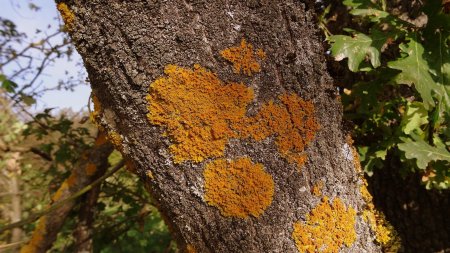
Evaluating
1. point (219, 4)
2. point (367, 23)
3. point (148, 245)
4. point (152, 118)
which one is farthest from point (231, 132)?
point (148, 245)

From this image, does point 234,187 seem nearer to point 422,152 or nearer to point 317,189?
point 317,189

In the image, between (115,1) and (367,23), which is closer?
(115,1)

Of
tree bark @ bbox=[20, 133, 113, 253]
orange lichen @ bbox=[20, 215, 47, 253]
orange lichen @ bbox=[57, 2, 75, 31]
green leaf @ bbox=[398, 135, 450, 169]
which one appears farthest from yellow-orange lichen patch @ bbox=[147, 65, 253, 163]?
orange lichen @ bbox=[20, 215, 47, 253]

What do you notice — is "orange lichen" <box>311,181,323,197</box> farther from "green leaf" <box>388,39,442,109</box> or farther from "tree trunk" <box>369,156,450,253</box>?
"tree trunk" <box>369,156,450,253</box>

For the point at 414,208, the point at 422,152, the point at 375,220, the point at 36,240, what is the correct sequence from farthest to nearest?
the point at 36,240 → the point at 414,208 → the point at 422,152 → the point at 375,220

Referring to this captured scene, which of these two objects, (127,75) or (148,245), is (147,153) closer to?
(127,75)

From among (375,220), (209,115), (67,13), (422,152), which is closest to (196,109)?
(209,115)

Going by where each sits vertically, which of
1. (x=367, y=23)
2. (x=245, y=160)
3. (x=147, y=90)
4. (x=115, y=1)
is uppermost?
(x=115, y=1)
